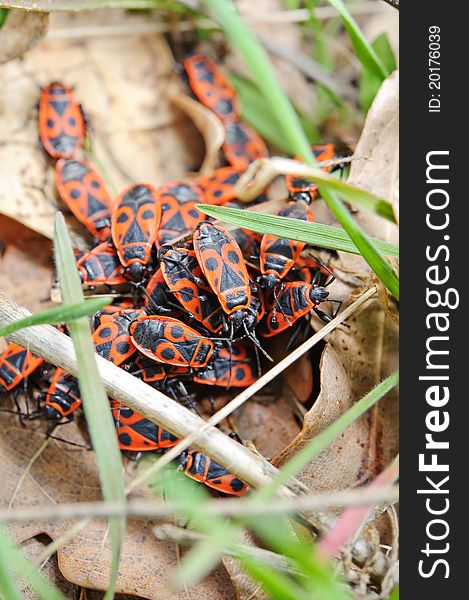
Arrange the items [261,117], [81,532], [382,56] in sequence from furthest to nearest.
→ [261,117] < [382,56] < [81,532]

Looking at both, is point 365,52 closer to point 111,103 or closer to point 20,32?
point 111,103

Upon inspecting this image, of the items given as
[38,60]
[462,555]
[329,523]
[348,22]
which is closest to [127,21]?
[38,60]

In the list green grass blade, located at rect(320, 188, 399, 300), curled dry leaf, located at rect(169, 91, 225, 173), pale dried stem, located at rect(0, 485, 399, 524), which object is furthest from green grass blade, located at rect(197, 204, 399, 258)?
curled dry leaf, located at rect(169, 91, 225, 173)

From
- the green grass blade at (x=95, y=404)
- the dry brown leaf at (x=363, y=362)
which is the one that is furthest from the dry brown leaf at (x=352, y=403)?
the green grass blade at (x=95, y=404)

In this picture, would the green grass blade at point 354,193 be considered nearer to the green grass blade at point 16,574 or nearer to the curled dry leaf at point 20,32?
the green grass blade at point 16,574

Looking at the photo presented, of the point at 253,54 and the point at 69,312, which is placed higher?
the point at 253,54

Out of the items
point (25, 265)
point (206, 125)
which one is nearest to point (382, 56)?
point (206, 125)

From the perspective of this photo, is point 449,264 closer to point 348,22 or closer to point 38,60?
point 348,22
